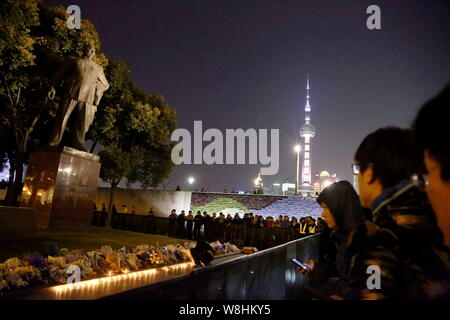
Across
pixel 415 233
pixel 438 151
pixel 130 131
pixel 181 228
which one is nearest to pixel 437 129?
pixel 438 151

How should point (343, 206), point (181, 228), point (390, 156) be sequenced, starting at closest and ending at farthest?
point (390, 156)
point (343, 206)
point (181, 228)

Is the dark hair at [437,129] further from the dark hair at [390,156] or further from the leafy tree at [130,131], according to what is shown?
the leafy tree at [130,131]

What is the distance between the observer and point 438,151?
1427 millimetres

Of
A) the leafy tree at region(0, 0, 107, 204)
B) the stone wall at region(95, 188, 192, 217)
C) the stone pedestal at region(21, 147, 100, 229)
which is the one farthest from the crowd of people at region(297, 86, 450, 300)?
the stone wall at region(95, 188, 192, 217)

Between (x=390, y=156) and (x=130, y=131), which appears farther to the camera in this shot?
(x=130, y=131)

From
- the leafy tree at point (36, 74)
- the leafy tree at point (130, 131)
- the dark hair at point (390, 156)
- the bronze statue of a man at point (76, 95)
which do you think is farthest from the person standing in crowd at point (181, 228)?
the dark hair at point (390, 156)

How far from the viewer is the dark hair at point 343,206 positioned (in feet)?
8.34

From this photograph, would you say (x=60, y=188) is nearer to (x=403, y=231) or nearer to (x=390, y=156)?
(x=390, y=156)

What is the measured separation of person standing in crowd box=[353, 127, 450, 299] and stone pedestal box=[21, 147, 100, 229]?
8.56 m

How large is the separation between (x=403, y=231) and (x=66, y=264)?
4.30 meters

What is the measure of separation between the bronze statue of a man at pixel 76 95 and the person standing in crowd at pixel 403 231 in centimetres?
962

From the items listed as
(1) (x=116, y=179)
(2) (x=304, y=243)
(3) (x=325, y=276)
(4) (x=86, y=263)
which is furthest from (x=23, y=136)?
(3) (x=325, y=276)

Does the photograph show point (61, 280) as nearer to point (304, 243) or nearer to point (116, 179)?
point (304, 243)

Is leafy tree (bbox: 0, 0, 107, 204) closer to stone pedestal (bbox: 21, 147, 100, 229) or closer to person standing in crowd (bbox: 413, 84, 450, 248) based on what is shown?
stone pedestal (bbox: 21, 147, 100, 229)
